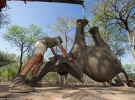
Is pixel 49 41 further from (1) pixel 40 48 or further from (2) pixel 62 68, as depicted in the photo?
(2) pixel 62 68

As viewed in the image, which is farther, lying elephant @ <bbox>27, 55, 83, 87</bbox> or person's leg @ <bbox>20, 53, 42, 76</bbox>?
lying elephant @ <bbox>27, 55, 83, 87</bbox>

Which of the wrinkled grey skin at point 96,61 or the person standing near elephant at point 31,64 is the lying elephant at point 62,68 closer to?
the wrinkled grey skin at point 96,61

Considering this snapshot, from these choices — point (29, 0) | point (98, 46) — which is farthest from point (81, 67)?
point (29, 0)

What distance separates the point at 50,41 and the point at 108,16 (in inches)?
573

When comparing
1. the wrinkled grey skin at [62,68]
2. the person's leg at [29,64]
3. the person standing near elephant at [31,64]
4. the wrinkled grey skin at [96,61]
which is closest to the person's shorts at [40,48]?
the person standing near elephant at [31,64]

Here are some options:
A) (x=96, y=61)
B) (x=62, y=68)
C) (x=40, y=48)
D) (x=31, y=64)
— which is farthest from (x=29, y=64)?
(x=96, y=61)

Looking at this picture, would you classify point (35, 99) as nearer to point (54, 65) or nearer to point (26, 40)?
point (54, 65)

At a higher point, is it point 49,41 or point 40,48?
point 49,41

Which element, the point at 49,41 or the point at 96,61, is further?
the point at 96,61

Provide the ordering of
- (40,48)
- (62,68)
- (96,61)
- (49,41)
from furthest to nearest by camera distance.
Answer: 1. (96,61)
2. (62,68)
3. (49,41)
4. (40,48)

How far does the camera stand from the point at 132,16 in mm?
15664

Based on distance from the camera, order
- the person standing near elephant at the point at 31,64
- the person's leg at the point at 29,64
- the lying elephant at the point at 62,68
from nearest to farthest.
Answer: the person standing near elephant at the point at 31,64
the person's leg at the point at 29,64
the lying elephant at the point at 62,68

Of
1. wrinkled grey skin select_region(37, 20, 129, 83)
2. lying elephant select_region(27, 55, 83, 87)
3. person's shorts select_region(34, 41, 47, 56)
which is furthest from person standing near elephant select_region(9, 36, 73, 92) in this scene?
wrinkled grey skin select_region(37, 20, 129, 83)

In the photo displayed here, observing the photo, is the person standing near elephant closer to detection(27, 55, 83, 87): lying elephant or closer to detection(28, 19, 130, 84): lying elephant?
detection(27, 55, 83, 87): lying elephant
